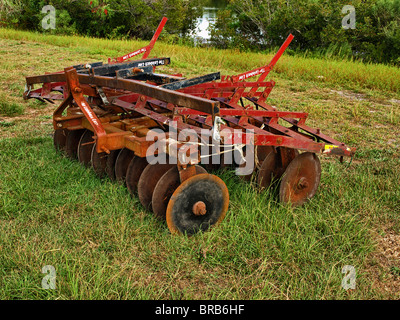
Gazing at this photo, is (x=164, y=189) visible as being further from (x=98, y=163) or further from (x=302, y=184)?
(x=302, y=184)

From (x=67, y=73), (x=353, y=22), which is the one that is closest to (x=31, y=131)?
(x=67, y=73)

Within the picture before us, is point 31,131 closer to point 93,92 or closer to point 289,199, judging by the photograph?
point 93,92

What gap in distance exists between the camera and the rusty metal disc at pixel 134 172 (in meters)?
3.42

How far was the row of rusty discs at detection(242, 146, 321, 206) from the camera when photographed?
3441 mm

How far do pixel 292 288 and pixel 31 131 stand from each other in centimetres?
427

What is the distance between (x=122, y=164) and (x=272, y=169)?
1.42m

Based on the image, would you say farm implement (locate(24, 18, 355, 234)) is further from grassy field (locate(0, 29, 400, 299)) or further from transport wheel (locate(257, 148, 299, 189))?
grassy field (locate(0, 29, 400, 299))

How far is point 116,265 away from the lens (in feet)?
8.52

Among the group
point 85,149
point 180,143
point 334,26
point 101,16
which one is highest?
point 101,16

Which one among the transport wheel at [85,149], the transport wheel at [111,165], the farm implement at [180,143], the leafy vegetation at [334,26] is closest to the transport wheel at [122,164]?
the farm implement at [180,143]

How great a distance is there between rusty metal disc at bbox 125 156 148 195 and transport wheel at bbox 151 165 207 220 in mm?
469

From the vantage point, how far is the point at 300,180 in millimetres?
3488

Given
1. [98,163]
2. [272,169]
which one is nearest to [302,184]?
[272,169]

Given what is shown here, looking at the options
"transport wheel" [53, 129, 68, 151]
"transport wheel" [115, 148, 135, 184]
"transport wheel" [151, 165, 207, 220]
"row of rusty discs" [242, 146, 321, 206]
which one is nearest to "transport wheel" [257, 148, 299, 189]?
"row of rusty discs" [242, 146, 321, 206]
